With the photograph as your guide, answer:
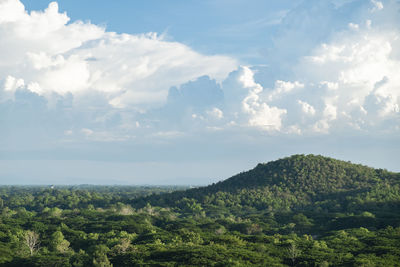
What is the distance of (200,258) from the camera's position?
66062mm

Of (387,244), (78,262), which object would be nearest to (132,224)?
(78,262)

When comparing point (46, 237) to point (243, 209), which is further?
point (243, 209)

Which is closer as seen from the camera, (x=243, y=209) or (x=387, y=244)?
(x=387, y=244)

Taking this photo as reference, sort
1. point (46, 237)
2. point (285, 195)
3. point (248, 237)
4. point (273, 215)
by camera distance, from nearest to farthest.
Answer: point (248, 237) → point (46, 237) → point (273, 215) → point (285, 195)

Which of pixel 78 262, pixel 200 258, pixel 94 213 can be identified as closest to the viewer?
pixel 200 258

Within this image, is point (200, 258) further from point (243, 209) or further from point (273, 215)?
point (243, 209)

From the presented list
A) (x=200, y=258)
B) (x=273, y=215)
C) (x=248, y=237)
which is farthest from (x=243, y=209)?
(x=200, y=258)

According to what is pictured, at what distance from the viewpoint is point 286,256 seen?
7562 centimetres

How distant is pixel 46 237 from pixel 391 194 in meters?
141

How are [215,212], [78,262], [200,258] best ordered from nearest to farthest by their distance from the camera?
[200,258] < [78,262] < [215,212]

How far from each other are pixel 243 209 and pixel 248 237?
9237 centimetres

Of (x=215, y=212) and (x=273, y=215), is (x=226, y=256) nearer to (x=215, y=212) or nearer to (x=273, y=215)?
(x=273, y=215)

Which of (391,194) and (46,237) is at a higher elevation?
(391,194)

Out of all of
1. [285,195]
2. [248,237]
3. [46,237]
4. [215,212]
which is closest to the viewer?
[248,237]
